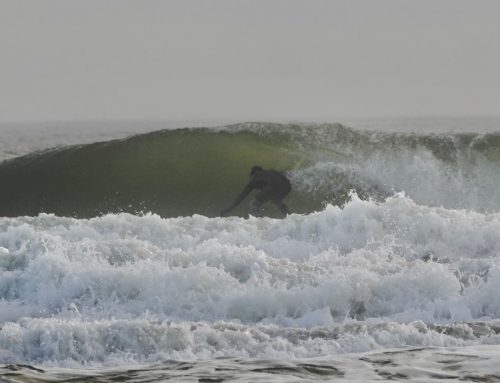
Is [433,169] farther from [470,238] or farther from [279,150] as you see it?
[470,238]

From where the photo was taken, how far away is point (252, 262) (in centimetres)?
1830

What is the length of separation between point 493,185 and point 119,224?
1175 centimetres

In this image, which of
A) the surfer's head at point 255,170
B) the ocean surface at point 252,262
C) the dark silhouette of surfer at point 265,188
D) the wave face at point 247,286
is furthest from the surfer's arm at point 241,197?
the wave face at point 247,286

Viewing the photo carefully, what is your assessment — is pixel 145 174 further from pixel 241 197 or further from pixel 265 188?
pixel 265 188

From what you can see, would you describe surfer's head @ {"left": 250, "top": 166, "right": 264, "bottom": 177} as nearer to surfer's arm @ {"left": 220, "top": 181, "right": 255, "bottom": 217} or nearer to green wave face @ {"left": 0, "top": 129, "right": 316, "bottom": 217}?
surfer's arm @ {"left": 220, "top": 181, "right": 255, "bottom": 217}

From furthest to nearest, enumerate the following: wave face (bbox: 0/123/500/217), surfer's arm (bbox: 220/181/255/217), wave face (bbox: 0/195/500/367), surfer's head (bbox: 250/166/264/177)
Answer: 1. wave face (bbox: 0/123/500/217)
2. surfer's head (bbox: 250/166/264/177)
3. surfer's arm (bbox: 220/181/255/217)
4. wave face (bbox: 0/195/500/367)

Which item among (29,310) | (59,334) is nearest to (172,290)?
(29,310)

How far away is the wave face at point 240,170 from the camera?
29.2 meters

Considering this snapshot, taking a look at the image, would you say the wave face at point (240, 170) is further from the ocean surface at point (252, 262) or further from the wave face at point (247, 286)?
the wave face at point (247, 286)

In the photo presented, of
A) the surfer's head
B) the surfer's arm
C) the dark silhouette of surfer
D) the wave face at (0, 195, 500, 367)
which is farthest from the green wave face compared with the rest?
the wave face at (0, 195, 500, 367)

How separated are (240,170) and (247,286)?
13.9m

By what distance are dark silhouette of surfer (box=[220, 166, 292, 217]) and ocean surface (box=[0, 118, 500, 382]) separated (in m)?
0.33

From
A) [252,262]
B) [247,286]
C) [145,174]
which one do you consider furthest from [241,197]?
[247,286]

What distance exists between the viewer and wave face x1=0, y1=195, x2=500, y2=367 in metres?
13.3
